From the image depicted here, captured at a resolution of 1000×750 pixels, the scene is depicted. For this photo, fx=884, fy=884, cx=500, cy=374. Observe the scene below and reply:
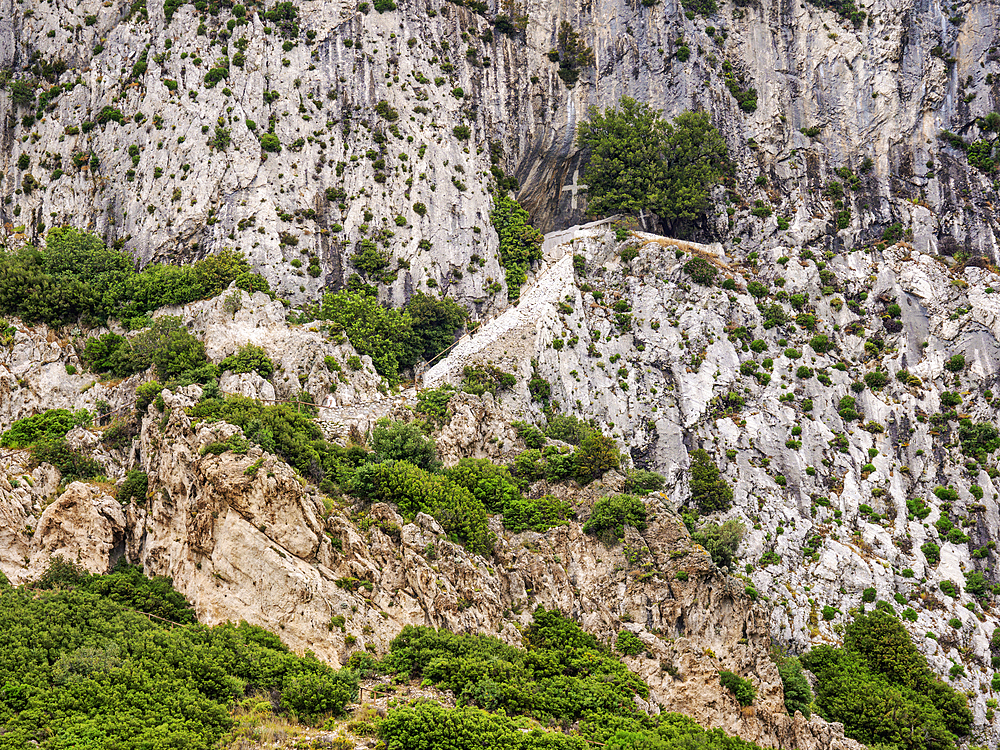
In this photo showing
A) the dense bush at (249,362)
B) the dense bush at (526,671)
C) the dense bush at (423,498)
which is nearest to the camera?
the dense bush at (526,671)

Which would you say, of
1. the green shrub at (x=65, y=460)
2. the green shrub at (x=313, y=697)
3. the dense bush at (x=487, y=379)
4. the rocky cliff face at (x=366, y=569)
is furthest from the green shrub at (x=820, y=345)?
the green shrub at (x=65, y=460)

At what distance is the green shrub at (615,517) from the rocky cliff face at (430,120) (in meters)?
26.5

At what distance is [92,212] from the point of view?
7200 cm

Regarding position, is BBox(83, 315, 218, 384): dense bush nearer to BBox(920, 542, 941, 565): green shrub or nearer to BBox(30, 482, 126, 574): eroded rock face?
BBox(30, 482, 126, 574): eroded rock face

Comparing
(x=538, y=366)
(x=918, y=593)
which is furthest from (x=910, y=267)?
(x=538, y=366)

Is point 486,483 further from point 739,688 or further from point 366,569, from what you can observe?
point 739,688

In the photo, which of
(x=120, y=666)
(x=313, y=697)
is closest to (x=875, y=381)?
(x=313, y=697)

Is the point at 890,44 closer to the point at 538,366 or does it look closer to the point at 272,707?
the point at 538,366

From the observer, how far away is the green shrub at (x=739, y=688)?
49.8 meters

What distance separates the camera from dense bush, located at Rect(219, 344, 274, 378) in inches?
2349

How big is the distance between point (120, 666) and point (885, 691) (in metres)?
43.6

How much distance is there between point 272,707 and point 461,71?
214ft

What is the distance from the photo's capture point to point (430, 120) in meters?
82.3

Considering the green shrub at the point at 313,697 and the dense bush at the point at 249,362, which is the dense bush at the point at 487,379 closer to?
the dense bush at the point at 249,362
